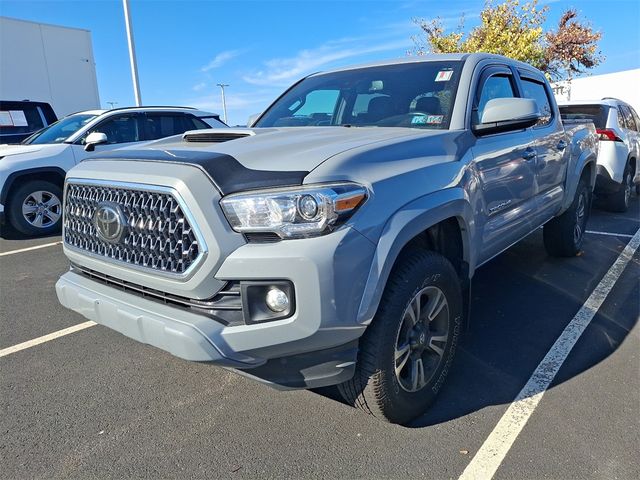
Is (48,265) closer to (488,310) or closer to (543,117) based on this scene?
(488,310)

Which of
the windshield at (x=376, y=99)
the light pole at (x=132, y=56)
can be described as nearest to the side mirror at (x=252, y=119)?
the windshield at (x=376, y=99)

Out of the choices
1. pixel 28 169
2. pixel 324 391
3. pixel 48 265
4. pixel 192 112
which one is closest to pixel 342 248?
pixel 324 391

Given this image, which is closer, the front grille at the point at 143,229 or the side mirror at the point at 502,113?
the front grille at the point at 143,229

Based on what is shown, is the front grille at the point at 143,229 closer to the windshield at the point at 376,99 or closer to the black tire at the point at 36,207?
the windshield at the point at 376,99

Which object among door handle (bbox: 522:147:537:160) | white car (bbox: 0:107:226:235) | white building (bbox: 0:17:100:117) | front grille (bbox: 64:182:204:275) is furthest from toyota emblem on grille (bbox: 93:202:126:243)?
white building (bbox: 0:17:100:117)

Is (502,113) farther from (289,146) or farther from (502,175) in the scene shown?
(289,146)

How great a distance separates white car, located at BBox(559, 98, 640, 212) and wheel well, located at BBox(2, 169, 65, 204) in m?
7.76

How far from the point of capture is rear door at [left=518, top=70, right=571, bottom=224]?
3939mm

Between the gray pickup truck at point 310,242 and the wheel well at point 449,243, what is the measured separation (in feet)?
0.04

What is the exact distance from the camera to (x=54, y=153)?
22.7ft

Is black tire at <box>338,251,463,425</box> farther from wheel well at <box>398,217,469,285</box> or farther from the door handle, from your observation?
the door handle

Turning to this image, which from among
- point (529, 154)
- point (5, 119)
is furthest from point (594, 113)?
point (5, 119)

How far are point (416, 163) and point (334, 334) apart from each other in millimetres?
1001

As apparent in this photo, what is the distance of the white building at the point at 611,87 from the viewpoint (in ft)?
84.1
